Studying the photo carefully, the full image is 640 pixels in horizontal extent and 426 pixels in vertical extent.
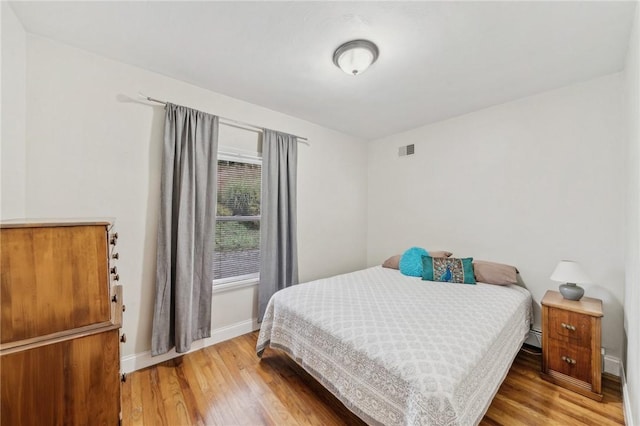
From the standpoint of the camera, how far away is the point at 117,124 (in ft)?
6.77

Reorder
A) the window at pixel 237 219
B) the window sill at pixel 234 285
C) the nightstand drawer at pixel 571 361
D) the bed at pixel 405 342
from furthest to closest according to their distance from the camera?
the window at pixel 237 219, the window sill at pixel 234 285, the nightstand drawer at pixel 571 361, the bed at pixel 405 342

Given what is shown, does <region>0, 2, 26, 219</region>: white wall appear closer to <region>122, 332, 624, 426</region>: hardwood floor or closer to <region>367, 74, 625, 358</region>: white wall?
<region>122, 332, 624, 426</region>: hardwood floor

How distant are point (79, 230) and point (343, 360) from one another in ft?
4.85

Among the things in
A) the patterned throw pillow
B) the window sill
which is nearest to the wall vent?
the patterned throw pillow

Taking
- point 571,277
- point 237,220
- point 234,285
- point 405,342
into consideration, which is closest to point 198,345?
point 234,285

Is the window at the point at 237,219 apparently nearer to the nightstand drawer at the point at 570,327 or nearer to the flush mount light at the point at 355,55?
the flush mount light at the point at 355,55

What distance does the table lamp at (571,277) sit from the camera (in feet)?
6.63

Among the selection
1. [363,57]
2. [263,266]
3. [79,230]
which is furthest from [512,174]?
[79,230]

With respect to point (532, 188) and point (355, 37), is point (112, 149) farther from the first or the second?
point (532, 188)

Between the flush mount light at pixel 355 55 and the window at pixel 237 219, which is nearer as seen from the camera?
the flush mount light at pixel 355 55

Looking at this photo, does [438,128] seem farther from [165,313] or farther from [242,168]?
[165,313]

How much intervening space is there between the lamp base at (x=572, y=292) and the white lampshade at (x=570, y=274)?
0.12 meters

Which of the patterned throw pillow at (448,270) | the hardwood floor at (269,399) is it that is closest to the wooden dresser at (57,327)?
the hardwood floor at (269,399)

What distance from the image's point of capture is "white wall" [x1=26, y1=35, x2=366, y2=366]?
5.90 feet
